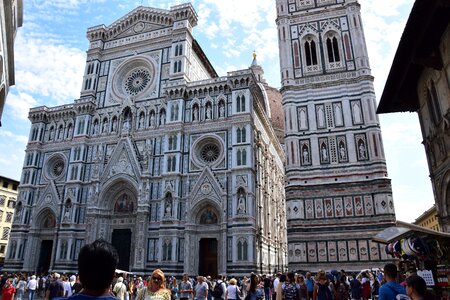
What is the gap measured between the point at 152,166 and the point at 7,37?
1708cm

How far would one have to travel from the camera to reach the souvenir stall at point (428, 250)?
8.48m

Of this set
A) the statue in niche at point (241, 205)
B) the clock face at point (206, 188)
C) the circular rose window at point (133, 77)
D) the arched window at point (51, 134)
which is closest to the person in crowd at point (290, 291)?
the statue in niche at point (241, 205)

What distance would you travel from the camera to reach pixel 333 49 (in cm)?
2794

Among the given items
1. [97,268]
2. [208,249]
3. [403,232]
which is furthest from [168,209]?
[97,268]

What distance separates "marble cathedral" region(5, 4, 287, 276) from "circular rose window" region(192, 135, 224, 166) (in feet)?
0.27

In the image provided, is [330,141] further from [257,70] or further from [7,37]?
[257,70]

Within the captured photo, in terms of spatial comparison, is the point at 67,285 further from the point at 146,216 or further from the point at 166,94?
the point at 166,94

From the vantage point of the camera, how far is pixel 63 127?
34344 mm

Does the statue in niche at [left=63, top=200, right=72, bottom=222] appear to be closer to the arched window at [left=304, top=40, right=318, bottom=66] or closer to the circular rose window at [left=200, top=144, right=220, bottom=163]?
the circular rose window at [left=200, top=144, right=220, bottom=163]

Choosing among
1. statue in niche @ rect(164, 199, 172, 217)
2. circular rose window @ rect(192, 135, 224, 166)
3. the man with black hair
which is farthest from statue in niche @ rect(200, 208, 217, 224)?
the man with black hair

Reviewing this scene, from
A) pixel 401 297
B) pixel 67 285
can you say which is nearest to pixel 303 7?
pixel 67 285

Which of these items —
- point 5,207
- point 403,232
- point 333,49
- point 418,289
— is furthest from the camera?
point 5,207

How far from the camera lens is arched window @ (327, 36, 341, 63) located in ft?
91.0

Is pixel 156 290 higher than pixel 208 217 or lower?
lower
